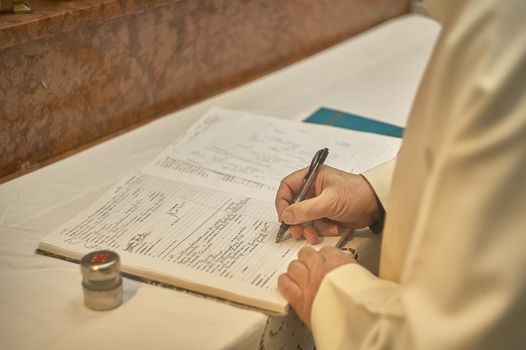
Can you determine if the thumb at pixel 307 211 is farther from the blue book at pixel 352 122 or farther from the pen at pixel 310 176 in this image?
the blue book at pixel 352 122

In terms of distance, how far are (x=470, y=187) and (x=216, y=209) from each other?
1.67ft

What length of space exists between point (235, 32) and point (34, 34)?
1.96 ft

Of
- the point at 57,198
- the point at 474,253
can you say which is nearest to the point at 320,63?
the point at 57,198

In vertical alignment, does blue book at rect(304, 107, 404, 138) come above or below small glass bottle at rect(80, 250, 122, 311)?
below

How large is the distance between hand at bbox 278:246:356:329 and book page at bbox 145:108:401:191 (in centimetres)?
26

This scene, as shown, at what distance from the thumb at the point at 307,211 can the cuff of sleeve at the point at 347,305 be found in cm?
14

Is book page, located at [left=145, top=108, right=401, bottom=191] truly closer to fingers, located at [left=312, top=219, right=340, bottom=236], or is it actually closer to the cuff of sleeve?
fingers, located at [left=312, top=219, right=340, bottom=236]

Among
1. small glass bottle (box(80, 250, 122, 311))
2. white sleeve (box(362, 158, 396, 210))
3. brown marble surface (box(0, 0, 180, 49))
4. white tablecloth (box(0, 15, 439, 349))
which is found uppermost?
brown marble surface (box(0, 0, 180, 49))

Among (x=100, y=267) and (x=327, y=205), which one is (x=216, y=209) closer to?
(x=327, y=205)

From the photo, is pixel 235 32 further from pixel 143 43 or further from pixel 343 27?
pixel 343 27

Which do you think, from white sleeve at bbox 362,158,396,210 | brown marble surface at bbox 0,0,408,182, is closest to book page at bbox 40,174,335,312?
white sleeve at bbox 362,158,396,210

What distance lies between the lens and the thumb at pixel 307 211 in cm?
108

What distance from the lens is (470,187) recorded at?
75cm

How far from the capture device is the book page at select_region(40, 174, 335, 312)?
3.23 feet
